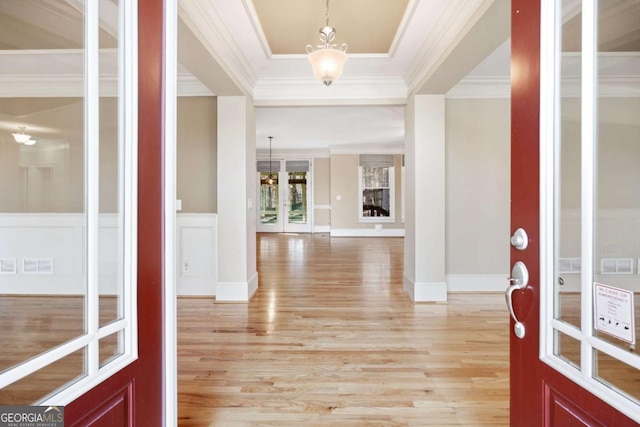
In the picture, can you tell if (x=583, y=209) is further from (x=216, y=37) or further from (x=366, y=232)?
(x=366, y=232)

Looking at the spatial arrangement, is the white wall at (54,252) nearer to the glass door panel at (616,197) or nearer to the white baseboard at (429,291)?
the glass door panel at (616,197)

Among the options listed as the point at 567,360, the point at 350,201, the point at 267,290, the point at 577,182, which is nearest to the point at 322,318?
the point at 267,290

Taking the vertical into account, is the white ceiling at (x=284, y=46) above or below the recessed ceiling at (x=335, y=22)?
below

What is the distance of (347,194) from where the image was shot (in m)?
9.79

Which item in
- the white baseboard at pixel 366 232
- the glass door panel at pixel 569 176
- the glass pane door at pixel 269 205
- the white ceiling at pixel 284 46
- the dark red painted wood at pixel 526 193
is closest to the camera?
the glass door panel at pixel 569 176

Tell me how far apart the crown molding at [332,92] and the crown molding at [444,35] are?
1.20ft

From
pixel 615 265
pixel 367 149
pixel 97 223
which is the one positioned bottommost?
pixel 615 265

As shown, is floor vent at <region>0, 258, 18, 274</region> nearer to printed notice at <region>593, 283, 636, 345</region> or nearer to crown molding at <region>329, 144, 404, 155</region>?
printed notice at <region>593, 283, 636, 345</region>

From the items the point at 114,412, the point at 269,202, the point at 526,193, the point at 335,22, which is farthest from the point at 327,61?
the point at 269,202

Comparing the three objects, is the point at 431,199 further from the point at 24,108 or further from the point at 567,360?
the point at 24,108

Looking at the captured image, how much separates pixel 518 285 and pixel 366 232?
8736mm

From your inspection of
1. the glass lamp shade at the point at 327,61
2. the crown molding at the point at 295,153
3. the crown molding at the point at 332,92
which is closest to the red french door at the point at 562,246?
the glass lamp shade at the point at 327,61

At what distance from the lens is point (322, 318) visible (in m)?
3.23

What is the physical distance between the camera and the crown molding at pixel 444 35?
2217 mm
